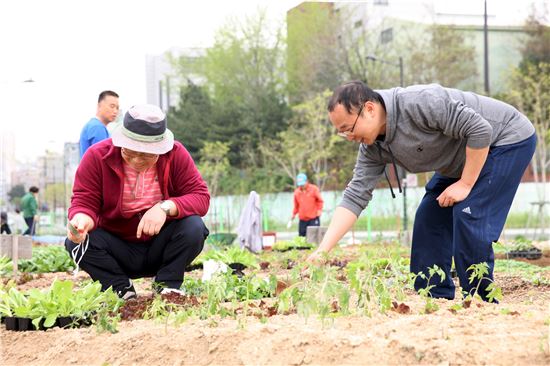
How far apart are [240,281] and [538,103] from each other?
26.6m

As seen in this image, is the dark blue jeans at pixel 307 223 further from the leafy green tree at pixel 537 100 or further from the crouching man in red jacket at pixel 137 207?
the leafy green tree at pixel 537 100

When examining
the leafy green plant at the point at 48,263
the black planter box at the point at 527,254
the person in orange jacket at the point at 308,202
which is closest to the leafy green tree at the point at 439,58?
the person in orange jacket at the point at 308,202

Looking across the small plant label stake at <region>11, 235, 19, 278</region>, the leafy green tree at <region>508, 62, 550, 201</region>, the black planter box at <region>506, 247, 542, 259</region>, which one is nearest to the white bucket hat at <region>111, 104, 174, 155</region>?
the small plant label stake at <region>11, 235, 19, 278</region>

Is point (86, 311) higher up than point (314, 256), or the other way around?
point (314, 256)

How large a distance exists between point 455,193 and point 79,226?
2370mm

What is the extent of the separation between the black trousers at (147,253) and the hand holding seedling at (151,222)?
10.8 inches

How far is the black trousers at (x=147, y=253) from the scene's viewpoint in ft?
18.0

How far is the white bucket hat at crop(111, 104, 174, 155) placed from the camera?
5.18 m

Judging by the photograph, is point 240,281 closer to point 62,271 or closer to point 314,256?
point 314,256

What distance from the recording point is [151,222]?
17.2 feet

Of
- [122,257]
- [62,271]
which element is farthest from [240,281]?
[62,271]

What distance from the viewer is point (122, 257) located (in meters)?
5.57

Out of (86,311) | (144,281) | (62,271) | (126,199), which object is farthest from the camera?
(62,271)

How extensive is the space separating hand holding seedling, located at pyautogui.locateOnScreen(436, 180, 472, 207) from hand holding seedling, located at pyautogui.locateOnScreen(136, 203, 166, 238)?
5.97 feet
